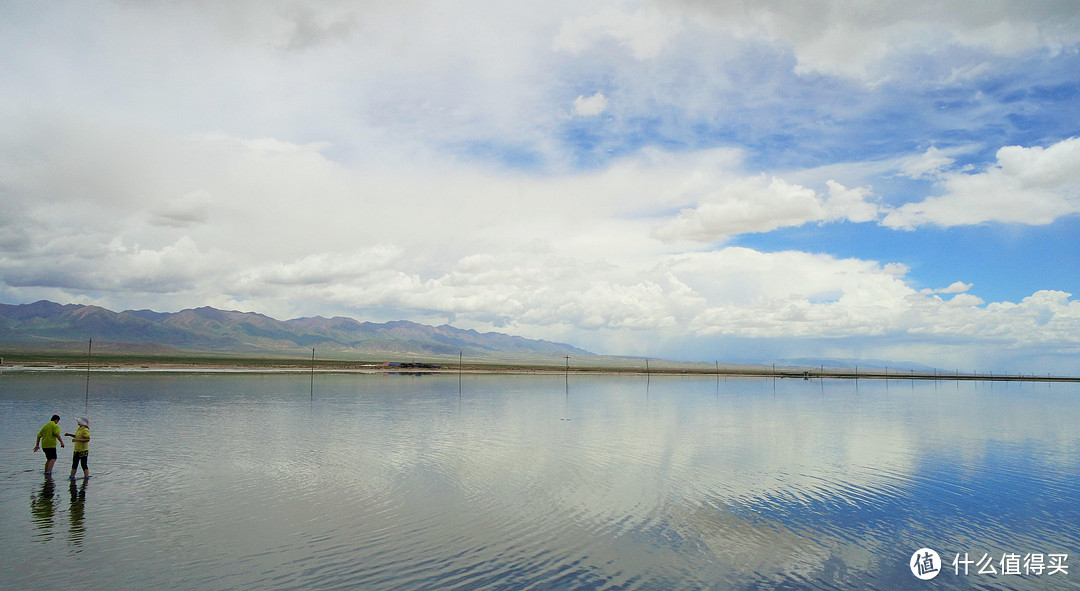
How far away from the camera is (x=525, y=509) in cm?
1812

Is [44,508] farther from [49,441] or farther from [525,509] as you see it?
[525,509]

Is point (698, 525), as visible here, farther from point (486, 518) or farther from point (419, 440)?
point (419, 440)

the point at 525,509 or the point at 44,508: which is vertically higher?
the point at 44,508

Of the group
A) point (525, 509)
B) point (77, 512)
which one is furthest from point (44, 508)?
point (525, 509)

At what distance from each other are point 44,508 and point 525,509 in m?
13.6

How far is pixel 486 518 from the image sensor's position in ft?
55.9

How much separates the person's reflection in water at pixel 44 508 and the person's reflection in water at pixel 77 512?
439 millimetres

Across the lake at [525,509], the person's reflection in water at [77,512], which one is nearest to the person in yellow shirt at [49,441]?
the lake at [525,509]

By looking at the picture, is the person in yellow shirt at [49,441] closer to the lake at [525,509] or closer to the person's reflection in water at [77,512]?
the lake at [525,509]

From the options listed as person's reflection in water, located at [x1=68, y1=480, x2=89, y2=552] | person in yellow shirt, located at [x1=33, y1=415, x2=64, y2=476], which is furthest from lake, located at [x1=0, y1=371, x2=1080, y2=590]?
person in yellow shirt, located at [x1=33, y1=415, x2=64, y2=476]

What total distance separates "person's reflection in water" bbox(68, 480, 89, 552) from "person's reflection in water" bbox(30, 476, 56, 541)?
44 cm

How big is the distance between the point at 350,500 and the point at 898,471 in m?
22.7

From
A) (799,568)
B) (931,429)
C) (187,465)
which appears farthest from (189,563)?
(931,429)

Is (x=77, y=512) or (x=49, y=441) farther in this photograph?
(x=49, y=441)
